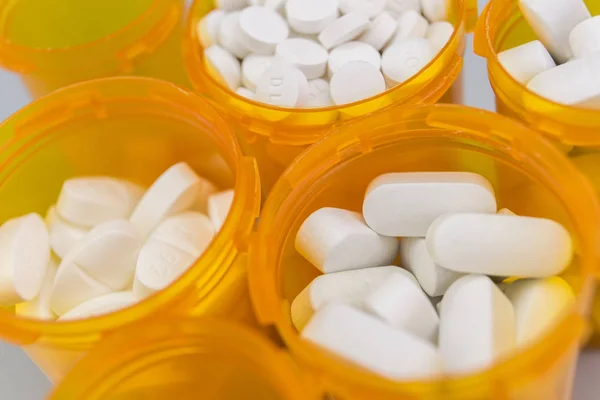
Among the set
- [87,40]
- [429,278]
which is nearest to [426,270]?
[429,278]

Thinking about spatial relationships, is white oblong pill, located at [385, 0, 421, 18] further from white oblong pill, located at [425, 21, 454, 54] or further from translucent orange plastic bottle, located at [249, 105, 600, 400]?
translucent orange plastic bottle, located at [249, 105, 600, 400]

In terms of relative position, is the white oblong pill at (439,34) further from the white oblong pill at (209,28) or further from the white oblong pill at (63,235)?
the white oblong pill at (63,235)

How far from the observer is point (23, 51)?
953 millimetres

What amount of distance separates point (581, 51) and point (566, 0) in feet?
0.22

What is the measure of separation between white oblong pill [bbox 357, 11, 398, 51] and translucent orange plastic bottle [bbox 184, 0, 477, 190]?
86mm

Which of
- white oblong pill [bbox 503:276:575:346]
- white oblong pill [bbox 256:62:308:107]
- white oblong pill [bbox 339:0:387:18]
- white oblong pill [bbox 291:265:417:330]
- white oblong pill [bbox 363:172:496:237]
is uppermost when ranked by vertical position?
white oblong pill [bbox 339:0:387:18]

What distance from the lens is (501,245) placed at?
681mm

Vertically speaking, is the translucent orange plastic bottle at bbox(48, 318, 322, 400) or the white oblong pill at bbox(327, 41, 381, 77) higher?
the white oblong pill at bbox(327, 41, 381, 77)

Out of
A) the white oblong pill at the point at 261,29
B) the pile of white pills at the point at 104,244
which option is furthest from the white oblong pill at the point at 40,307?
the white oblong pill at the point at 261,29

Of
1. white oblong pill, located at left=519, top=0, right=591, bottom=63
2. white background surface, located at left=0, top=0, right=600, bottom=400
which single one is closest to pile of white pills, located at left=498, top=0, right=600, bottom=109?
white oblong pill, located at left=519, top=0, right=591, bottom=63

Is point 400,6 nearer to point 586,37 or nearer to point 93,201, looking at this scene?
point 586,37

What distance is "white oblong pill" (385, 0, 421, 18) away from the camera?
996 millimetres

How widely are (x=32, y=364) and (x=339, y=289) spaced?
455 mm

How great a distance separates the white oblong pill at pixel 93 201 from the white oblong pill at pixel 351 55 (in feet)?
1.03
